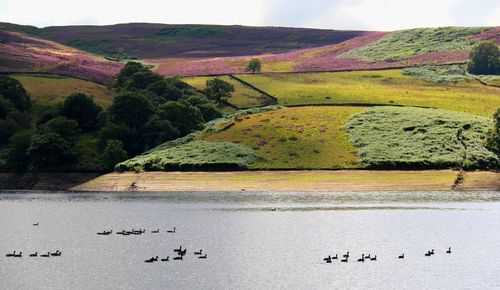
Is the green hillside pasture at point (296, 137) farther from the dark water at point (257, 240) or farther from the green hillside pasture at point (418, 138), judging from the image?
the dark water at point (257, 240)

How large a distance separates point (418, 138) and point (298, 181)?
2668 centimetres

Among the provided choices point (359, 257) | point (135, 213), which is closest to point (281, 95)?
point (135, 213)

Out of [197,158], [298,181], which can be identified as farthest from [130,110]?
[298,181]

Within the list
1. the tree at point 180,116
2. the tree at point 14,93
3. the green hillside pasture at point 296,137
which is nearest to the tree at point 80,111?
the tree at point 14,93

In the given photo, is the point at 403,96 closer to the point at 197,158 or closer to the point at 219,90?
the point at 219,90

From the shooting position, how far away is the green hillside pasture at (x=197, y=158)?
467 feet

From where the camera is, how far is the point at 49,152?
14812 cm

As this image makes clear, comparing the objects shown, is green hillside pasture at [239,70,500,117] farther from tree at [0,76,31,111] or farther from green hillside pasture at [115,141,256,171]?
tree at [0,76,31,111]

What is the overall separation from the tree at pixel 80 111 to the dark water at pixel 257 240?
3739 cm

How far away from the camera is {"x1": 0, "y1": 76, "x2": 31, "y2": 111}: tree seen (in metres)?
174

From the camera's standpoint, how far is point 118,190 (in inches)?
5522

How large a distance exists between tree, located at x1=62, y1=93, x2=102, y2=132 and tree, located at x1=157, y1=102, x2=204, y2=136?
12807mm

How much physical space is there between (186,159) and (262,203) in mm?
31949

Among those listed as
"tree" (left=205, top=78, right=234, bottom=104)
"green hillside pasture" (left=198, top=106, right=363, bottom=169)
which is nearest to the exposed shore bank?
"green hillside pasture" (left=198, top=106, right=363, bottom=169)
